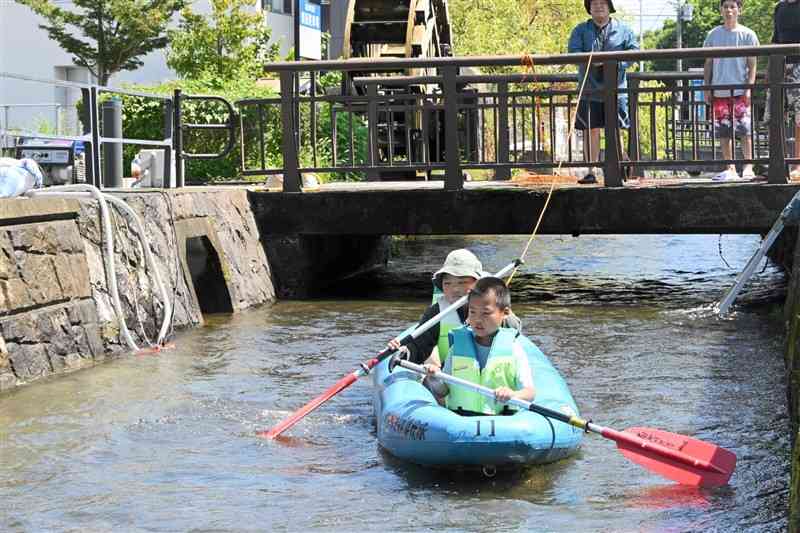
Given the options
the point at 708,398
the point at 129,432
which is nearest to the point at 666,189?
the point at 708,398

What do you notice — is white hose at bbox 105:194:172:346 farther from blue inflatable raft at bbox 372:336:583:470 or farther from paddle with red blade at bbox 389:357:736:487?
paddle with red blade at bbox 389:357:736:487

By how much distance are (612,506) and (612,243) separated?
16.3m

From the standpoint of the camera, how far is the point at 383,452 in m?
7.49

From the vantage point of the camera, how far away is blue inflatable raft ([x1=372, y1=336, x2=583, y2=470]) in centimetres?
665

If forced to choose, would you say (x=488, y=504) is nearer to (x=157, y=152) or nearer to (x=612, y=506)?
(x=612, y=506)

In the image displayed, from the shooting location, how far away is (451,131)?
13.7 meters

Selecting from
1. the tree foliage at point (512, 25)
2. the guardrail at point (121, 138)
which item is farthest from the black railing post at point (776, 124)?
the tree foliage at point (512, 25)

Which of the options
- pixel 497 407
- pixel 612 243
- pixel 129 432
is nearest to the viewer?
pixel 497 407

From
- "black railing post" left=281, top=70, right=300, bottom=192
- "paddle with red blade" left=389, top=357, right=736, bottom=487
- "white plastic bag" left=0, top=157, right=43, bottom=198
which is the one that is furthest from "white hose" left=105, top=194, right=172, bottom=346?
"paddle with red blade" left=389, top=357, right=736, bottom=487

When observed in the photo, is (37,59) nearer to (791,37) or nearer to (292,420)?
(791,37)

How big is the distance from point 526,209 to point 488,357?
21.8 ft

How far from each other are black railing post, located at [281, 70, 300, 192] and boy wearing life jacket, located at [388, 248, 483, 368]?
6059 mm

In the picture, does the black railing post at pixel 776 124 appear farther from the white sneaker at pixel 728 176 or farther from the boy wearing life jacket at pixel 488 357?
the boy wearing life jacket at pixel 488 357

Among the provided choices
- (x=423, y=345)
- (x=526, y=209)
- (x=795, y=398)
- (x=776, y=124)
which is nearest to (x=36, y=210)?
(x=423, y=345)
